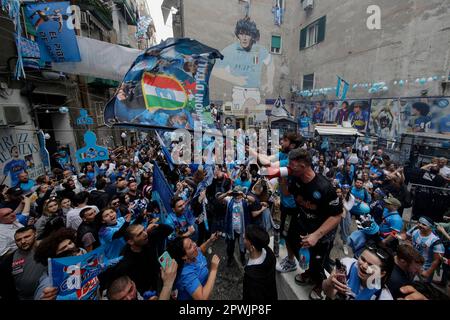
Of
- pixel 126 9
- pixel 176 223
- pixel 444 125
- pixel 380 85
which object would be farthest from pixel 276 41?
pixel 176 223

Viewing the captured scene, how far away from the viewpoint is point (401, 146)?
39.0 feet

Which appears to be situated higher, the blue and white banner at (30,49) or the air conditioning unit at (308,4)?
the air conditioning unit at (308,4)

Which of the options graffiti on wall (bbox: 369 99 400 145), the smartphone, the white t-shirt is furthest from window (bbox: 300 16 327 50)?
the smartphone

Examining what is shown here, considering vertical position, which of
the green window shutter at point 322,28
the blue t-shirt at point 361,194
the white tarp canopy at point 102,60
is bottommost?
the blue t-shirt at point 361,194

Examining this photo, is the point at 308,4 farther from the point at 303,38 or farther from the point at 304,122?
the point at 304,122

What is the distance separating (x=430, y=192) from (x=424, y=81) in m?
10.2

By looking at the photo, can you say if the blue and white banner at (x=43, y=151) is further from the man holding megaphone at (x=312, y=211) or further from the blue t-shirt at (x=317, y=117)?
the blue t-shirt at (x=317, y=117)

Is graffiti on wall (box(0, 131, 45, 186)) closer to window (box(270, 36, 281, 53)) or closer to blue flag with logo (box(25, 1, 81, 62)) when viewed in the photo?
blue flag with logo (box(25, 1, 81, 62))

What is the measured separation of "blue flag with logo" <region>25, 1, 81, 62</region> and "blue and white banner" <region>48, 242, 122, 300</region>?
7.00 metres

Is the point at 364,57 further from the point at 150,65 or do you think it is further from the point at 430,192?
the point at 150,65

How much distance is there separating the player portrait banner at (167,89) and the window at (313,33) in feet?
64.9

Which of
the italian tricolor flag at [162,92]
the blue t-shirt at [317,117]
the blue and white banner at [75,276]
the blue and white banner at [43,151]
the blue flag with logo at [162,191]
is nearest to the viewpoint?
the blue and white banner at [75,276]

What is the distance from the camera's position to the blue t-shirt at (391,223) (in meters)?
3.82

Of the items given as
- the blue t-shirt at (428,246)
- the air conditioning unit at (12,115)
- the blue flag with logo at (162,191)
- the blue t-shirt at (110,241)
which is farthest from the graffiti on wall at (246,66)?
the blue t-shirt at (110,241)
